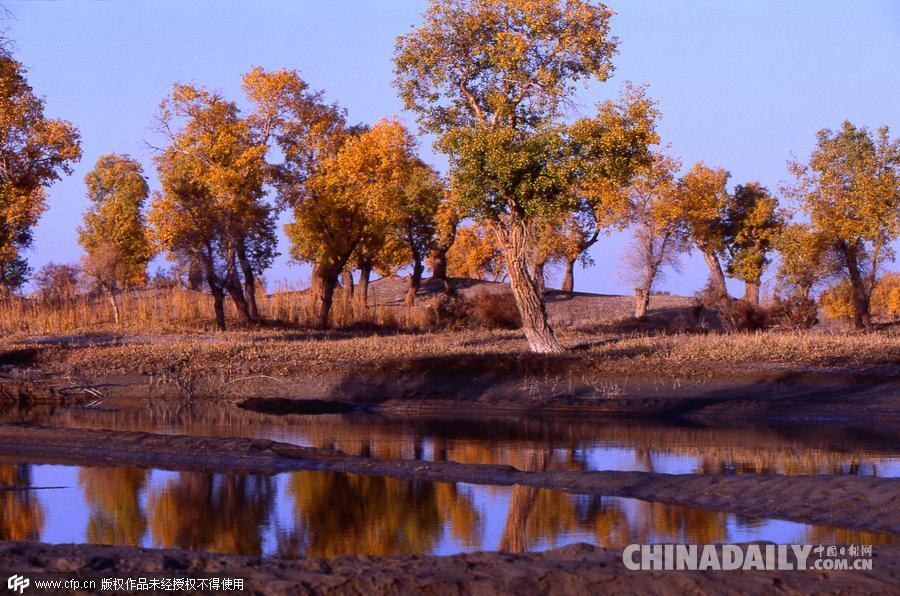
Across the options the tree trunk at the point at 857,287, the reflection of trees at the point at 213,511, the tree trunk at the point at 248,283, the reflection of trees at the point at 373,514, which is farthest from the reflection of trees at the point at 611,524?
the tree trunk at the point at 857,287

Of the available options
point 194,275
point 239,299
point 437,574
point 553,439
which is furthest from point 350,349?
point 437,574

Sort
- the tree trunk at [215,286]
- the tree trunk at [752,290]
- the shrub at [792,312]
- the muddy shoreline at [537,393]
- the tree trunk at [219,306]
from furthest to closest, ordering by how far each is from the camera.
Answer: the tree trunk at [752,290]
the shrub at [792,312]
the tree trunk at [215,286]
the tree trunk at [219,306]
the muddy shoreline at [537,393]

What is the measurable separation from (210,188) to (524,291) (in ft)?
48.1

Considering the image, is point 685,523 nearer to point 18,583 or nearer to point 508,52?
point 18,583

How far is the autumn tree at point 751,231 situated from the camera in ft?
168

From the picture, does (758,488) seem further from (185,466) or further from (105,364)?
(105,364)

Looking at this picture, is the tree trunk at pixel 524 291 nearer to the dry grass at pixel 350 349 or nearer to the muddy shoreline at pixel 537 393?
the dry grass at pixel 350 349

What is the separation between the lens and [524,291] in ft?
85.0

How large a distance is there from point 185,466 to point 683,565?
726cm

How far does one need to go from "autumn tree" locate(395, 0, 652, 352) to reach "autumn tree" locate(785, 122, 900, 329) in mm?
16098

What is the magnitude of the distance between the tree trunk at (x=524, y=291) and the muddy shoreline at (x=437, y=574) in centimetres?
1783

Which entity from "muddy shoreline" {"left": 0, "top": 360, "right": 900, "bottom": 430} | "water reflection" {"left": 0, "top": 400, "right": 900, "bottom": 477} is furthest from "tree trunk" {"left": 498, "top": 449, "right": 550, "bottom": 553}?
"muddy shoreline" {"left": 0, "top": 360, "right": 900, "bottom": 430}

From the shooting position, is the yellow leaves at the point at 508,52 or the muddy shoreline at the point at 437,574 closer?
the muddy shoreline at the point at 437,574

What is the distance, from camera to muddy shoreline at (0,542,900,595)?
6656mm
